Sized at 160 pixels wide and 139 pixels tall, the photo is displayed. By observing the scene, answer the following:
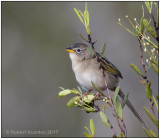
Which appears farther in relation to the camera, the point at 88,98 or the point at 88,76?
the point at 88,76

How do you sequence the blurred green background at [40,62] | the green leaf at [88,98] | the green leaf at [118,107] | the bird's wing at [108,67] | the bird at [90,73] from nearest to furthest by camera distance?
the green leaf at [118,107], the green leaf at [88,98], the bird's wing at [108,67], the bird at [90,73], the blurred green background at [40,62]

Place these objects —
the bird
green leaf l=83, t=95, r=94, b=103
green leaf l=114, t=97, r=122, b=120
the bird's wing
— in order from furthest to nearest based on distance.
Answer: the bird
the bird's wing
green leaf l=83, t=95, r=94, b=103
green leaf l=114, t=97, r=122, b=120

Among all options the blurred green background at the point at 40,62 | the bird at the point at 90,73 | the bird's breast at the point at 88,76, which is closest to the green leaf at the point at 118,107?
the bird at the point at 90,73

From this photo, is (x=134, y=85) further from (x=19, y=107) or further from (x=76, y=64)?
(x=19, y=107)

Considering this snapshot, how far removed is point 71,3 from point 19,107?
4514 millimetres

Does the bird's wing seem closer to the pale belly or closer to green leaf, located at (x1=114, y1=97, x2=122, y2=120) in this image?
the pale belly

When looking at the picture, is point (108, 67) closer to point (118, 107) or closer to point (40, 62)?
point (118, 107)

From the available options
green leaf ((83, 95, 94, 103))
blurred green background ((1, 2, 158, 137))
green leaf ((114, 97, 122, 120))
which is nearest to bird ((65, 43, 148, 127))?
green leaf ((83, 95, 94, 103))

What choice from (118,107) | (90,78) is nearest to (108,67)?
(90,78)

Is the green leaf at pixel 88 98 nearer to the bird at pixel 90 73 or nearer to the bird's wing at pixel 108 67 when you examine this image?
the bird's wing at pixel 108 67

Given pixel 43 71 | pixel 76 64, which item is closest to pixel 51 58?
pixel 43 71

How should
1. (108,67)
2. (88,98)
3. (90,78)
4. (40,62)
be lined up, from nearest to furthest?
(88,98)
(108,67)
(90,78)
(40,62)

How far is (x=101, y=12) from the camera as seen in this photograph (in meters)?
9.84

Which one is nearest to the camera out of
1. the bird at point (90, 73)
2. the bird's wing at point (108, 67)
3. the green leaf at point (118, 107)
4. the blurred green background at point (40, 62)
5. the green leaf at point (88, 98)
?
the green leaf at point (118, 107)
